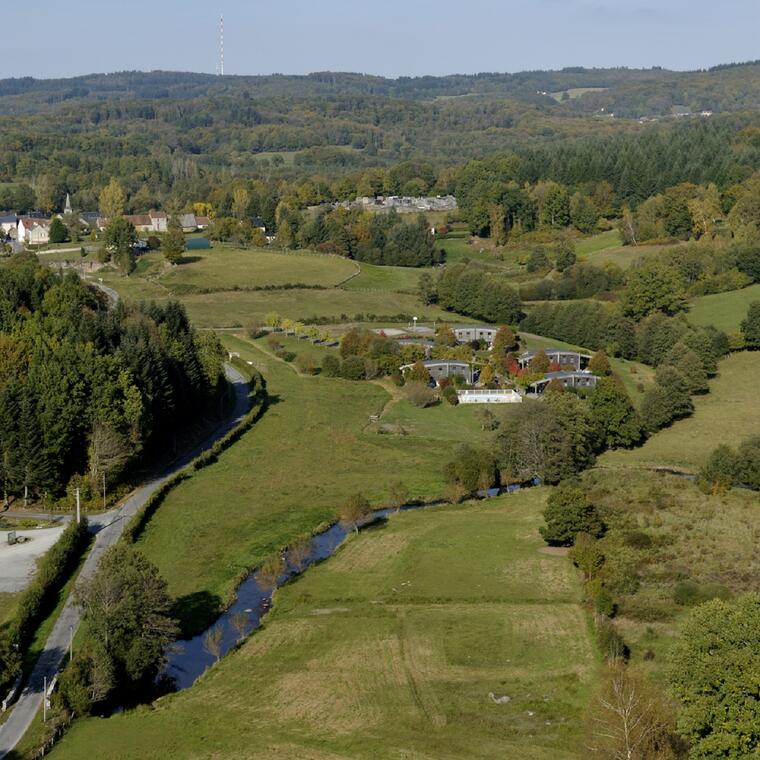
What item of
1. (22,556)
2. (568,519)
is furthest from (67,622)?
(568,519)

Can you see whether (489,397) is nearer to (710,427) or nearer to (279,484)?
(710,427)

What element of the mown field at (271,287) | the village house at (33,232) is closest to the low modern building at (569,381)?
the mown field at (271,287)

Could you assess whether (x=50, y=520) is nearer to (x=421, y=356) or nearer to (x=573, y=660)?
(x=573, y=660)

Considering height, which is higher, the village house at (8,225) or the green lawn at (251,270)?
the village house at (8,225)

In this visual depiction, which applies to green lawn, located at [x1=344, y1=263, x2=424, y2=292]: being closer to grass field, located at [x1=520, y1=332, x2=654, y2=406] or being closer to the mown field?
the mown field

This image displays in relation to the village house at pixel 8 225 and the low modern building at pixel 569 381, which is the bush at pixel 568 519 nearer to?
the low modern building at pixel 569 381

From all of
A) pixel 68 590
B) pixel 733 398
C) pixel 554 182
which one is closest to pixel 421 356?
pixel 733 398
